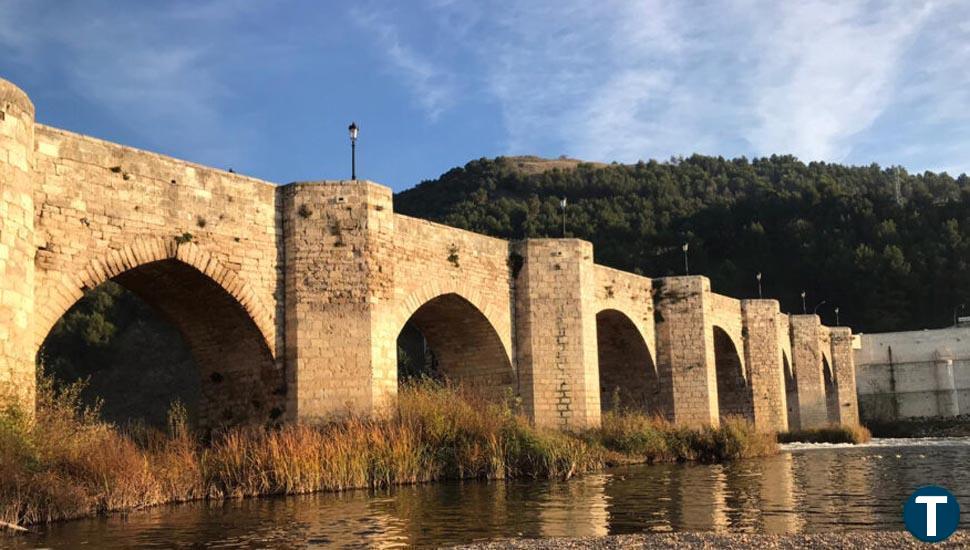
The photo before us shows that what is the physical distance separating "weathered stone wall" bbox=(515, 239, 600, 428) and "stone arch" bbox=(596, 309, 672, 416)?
512 centimetres

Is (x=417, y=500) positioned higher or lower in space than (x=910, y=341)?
lower

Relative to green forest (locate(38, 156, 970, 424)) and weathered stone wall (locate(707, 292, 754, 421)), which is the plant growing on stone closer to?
weathered stone wall (locate(707, 292, 754, 421))

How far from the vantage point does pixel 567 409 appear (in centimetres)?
2306

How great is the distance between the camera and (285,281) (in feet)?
57.9

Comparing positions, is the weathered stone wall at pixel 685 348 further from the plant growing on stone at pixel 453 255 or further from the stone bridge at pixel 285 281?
the plant growing on stone at pixel 453 255

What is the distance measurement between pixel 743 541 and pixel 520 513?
3798 mm

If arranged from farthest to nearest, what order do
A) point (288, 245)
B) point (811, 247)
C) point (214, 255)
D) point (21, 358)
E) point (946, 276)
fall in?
point (811, 247) < point (946, 276) < point (288, 245) < point (214, 255) < point (21, 358)

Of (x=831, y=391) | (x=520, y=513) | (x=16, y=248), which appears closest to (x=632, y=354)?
(x=520, y=513)

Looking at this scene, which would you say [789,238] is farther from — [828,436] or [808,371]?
[828,436]

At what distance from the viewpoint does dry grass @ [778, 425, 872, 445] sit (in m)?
35.1

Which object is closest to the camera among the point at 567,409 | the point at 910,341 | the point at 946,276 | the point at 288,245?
the point at 288,245

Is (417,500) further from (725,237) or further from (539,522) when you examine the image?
(725,237)

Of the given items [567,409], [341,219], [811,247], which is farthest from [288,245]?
[811,247]

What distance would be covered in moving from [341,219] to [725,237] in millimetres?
51402
